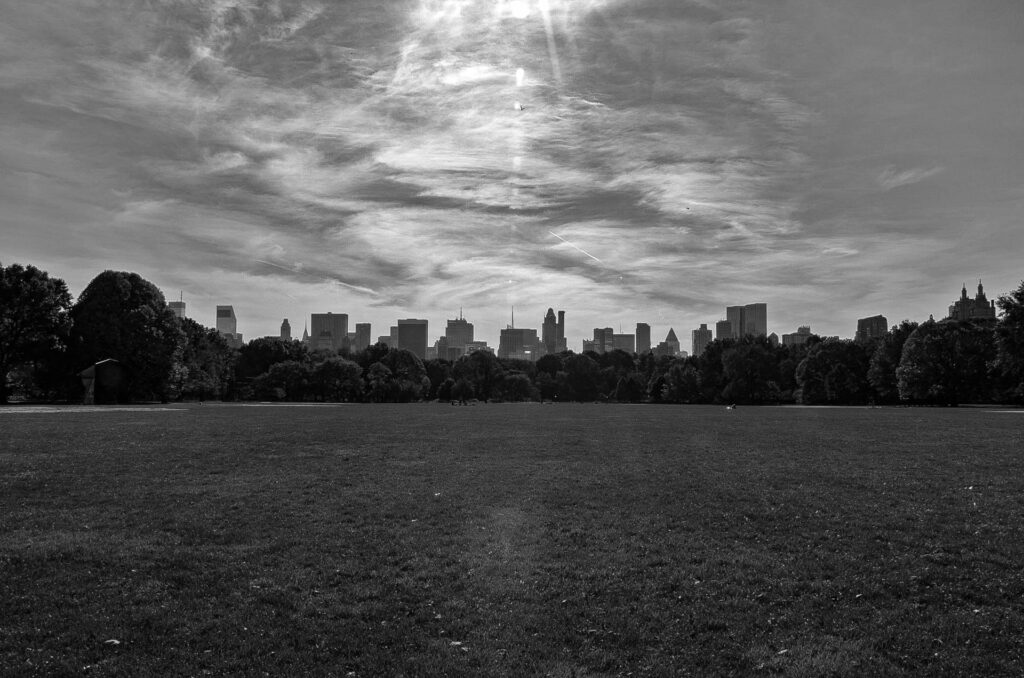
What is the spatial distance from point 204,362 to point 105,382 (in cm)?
3220

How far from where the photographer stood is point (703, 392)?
133625 millimetres

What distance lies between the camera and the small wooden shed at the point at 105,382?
6669 centimetres

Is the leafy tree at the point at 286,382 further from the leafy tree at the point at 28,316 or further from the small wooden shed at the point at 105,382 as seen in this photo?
the leafy tree at the point at 28,316

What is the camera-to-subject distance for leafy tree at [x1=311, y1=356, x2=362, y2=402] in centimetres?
11619

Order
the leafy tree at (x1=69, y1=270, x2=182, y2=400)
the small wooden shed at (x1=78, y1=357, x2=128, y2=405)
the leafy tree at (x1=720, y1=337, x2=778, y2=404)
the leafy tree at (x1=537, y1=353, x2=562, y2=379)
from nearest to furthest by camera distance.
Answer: the small wooden shed at (x1=78, y1=357, x2=128, y2=405)
the leafy tree at (x1=69, y1=270, x2=182, y2=400)
the leafy tree at (x1=720, y1=337, x2=778, y2=404)
the leafy tree at (x1=537, y1=353, x2=562, y2=379)

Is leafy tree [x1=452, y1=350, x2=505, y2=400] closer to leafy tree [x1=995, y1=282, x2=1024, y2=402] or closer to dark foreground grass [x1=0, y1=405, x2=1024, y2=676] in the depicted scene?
leafy tree [x1=995, y1=282, x2=1024, y2=402]

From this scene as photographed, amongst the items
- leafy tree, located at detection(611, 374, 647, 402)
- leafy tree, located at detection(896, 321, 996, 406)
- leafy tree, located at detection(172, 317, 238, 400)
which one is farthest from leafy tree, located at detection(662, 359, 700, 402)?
leafy tree, located at detection(172, 317, 238, 400)

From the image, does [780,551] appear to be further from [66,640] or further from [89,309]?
[89,309]

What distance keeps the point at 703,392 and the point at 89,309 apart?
4137 inches

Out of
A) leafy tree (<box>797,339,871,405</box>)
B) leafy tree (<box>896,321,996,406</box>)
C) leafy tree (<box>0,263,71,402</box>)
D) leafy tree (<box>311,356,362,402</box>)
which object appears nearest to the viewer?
leafy tree (<box>0,263,71,402</box>)

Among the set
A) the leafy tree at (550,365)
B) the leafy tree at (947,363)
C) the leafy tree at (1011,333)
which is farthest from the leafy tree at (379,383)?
the leafy tree at (1011,333)

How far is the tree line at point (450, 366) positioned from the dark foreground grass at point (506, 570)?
55.6 m

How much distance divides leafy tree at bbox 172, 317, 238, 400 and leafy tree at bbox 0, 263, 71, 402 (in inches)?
698

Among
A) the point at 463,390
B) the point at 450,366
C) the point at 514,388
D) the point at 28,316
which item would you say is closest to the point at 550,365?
the point at 450,366
